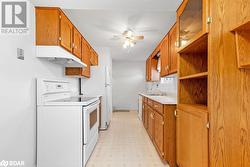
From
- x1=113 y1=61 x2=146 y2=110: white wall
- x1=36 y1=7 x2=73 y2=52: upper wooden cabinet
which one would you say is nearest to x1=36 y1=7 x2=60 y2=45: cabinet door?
x1=36 y1=7 x2=73 y2=52: upper wooden cabinet

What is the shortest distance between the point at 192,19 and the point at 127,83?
615 cm

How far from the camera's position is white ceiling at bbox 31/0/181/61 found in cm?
211

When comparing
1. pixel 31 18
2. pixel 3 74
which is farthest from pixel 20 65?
pixel 31 18

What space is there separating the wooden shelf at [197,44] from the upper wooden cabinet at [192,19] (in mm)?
22

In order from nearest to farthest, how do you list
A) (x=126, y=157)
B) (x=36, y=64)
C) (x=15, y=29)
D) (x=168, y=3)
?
(x=15, y=29), (x=168, y=3), (x=36, y=64), (x=126, y=157)

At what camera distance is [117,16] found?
2.73 meters

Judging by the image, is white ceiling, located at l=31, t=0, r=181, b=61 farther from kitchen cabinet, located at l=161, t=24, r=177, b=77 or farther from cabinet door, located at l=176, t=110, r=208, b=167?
cabinet door, located at l=176, t=110, r=208, b=167

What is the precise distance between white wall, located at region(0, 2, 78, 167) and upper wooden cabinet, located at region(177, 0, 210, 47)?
175 cm

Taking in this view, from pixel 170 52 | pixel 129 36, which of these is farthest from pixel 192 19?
pixel 129 36

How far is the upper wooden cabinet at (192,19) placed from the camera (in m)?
1.37

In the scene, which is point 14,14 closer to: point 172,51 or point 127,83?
point 172,51

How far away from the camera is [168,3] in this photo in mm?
2068

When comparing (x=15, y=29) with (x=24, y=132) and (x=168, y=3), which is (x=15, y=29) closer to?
(x=24, y=132)

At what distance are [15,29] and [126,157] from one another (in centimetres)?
219
